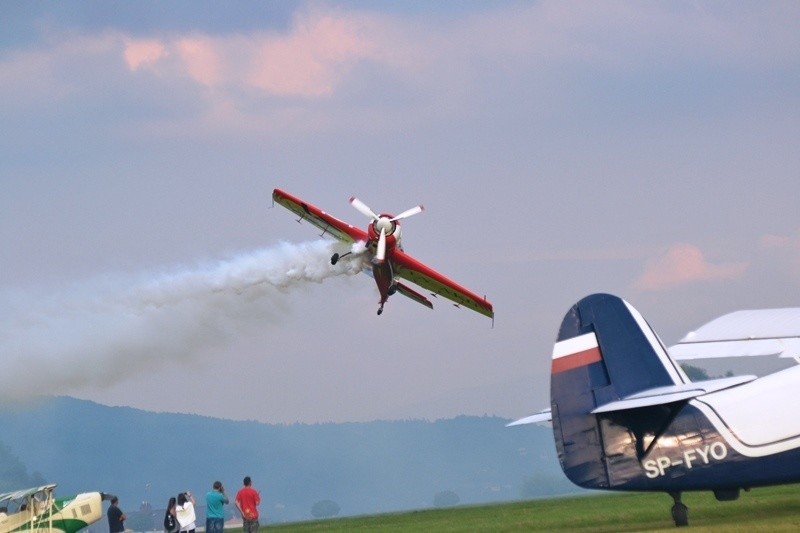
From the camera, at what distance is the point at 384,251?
4972cm

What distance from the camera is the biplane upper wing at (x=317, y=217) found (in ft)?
170

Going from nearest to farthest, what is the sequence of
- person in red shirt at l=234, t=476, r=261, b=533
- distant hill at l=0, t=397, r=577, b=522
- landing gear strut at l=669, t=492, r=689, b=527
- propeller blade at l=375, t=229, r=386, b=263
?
landing gear strut at l=669, t=492, r=689, b=527
person in red shirt at l=234, t=476, r=261, b=533
propeller blade at l=375, t=229, r=386, b=263
distant hill at l=0, t=397, r=577, b=522

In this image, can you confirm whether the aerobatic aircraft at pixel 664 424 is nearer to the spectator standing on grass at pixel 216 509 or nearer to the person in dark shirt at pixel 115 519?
the spectator standing on grass at pixel 216 509

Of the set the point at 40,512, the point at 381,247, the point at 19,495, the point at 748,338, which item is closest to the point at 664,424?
the point at 748,338

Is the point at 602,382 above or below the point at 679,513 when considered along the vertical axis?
above

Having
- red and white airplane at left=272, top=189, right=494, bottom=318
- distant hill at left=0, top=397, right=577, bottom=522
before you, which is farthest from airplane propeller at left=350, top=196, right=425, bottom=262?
distant hill at left=0, top=397, right=577, bottom=522

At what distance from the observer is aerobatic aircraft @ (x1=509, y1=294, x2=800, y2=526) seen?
2144 centimetres

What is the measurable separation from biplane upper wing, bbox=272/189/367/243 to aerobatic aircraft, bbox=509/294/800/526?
29.5 metres

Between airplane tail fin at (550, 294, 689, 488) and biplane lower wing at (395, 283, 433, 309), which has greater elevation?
biplane lower wing at (395, 283, 433, 309)

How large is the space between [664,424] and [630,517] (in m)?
6.42

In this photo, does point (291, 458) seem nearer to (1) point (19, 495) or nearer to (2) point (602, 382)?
(1) point (19, 495)

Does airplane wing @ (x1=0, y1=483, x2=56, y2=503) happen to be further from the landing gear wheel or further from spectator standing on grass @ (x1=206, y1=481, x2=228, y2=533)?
the landing gear wheel

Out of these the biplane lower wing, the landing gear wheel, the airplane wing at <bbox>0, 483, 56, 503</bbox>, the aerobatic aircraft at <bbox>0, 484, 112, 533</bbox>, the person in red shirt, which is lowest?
the landing gear wheel

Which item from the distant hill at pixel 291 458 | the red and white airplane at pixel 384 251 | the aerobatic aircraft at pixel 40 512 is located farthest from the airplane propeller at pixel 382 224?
the distant hill at pixel 291 458
